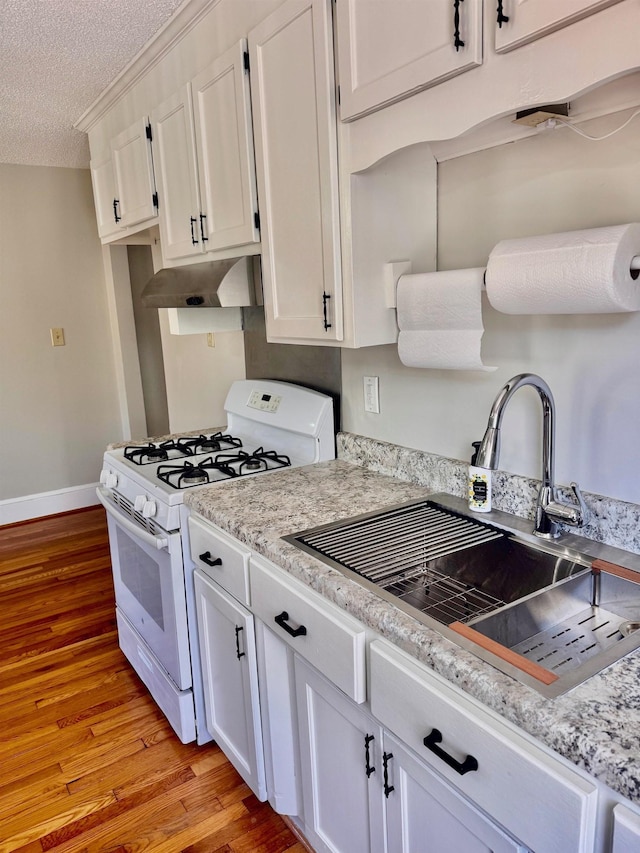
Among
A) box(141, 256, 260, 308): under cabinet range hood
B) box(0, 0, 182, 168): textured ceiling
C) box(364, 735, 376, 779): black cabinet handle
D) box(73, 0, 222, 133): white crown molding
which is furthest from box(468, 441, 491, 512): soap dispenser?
box(0, 0, 182, 168): textured ceiling

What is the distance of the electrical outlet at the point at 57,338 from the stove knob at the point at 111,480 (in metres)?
2.24

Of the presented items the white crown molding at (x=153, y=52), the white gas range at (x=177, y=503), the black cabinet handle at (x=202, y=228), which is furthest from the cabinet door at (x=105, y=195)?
the white gas range at (x=177, y=503)

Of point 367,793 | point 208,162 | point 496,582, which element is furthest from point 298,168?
point 367,793

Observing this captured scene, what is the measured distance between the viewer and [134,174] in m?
2.48

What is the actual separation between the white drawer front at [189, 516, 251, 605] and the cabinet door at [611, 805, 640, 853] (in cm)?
94

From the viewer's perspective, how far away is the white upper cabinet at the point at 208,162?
1795 mm

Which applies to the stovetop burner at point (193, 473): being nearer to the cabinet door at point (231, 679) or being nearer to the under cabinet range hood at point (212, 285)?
the cabinet door at point (231, 679)

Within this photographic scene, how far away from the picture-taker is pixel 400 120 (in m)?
1.29

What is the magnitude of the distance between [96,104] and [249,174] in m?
1.42

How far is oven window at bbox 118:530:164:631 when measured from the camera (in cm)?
198

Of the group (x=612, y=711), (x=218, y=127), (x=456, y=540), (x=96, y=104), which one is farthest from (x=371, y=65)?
(x=96, y=104)

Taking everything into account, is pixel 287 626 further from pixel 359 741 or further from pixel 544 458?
pixel 544 458

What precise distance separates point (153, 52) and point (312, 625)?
2.09 metres

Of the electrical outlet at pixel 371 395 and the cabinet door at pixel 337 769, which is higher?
the electrical outlet at pixel 371 395
